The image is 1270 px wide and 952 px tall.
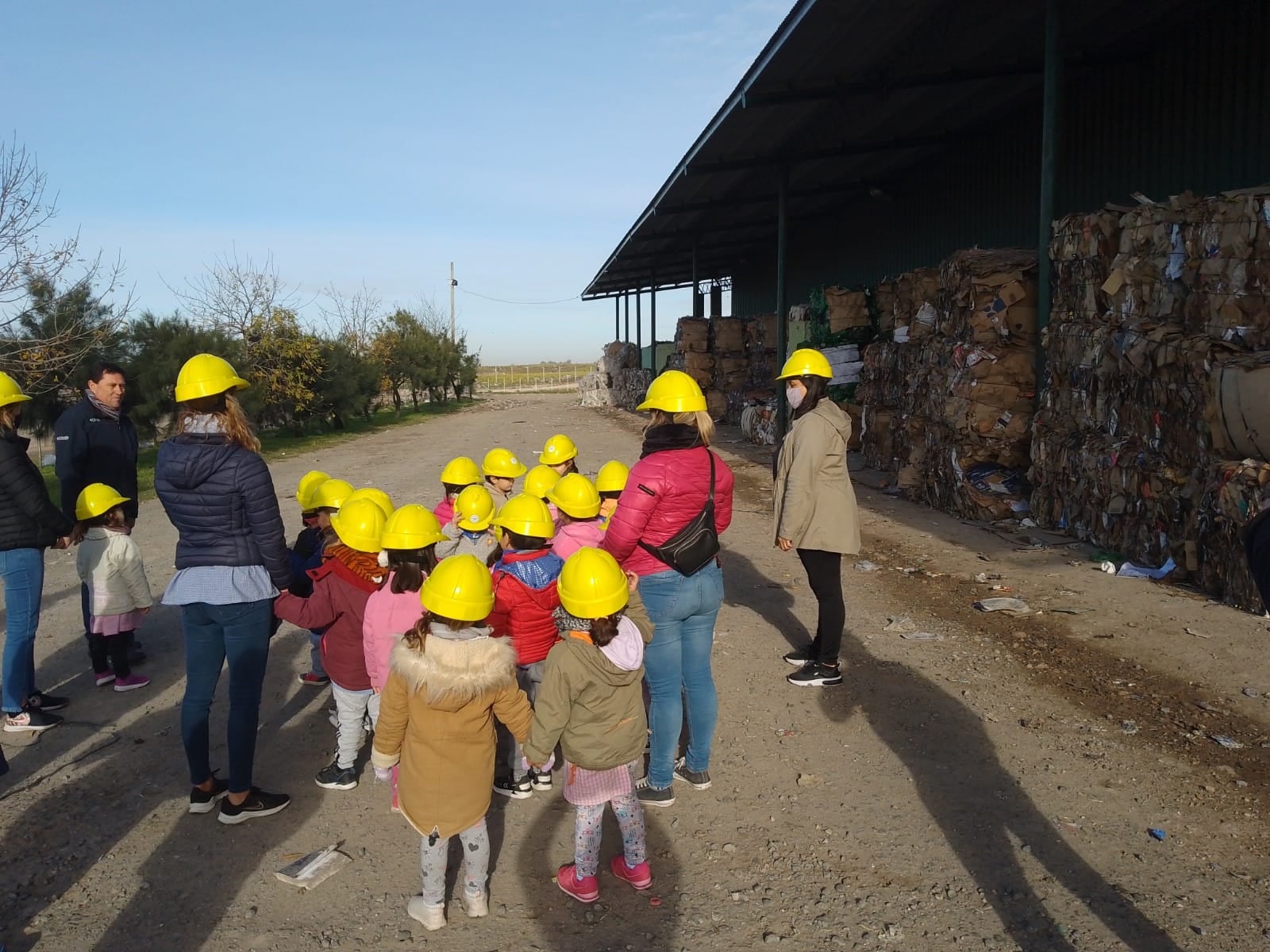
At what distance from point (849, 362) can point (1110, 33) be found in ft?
19.5

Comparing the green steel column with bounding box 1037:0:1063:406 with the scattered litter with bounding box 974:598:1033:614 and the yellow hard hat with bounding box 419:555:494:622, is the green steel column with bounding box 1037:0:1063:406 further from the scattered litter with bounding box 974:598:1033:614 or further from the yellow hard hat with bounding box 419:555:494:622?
the yellow hard hat with bounding box 419:555:494:622

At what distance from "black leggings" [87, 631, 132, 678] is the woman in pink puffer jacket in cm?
345

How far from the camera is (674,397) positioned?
148 inches

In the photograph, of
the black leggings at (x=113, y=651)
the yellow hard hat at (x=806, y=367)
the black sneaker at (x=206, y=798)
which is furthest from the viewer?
the black leggings at (x=113, y=651)

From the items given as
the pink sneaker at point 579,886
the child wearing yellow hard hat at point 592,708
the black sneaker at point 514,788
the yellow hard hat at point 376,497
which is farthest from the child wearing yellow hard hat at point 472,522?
the pink sneaker at point 579,886

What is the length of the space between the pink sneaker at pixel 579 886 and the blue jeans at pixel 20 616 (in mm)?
3235

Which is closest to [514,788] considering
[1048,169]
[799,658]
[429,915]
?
[429,915]

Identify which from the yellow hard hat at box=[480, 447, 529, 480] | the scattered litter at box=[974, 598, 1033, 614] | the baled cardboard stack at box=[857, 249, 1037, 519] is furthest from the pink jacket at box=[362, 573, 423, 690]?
the baled cardboard stack at box=[857, 249, 1037, 519]

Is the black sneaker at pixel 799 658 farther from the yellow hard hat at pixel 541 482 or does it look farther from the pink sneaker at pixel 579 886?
the pink sneaker at pixel 579 886

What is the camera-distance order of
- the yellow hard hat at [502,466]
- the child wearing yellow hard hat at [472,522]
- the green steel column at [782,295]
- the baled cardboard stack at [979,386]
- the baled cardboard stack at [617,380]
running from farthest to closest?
1. the baled cardboard stack at [617,380]
2. the green steel column at [782,295]
3. the baled cardboard stack at [979,386]
4. the yellow hard hat at [502,466]
5. the child wearing yellow hard hat at [472,522]

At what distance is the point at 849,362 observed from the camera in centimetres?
1518

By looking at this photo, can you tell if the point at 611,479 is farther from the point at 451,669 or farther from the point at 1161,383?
the point at 1161,383

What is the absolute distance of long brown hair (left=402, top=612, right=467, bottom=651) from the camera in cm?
295

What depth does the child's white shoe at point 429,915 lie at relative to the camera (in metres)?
3.02
